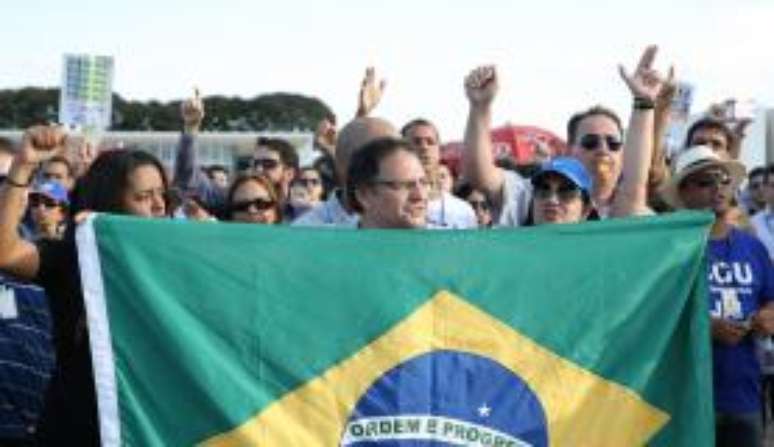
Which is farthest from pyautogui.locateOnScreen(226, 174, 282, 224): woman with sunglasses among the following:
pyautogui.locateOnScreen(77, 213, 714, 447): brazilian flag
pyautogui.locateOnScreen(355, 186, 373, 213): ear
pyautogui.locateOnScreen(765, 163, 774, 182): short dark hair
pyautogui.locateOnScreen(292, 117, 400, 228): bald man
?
pyautogui.locateOnScreen(765, 163, 774, 182): short dark hair

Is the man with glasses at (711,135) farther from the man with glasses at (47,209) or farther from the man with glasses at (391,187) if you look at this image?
the man with glasses at (47,209)

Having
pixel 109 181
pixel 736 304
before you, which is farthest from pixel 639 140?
pixel 109 181

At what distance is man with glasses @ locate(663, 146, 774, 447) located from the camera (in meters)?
5.07

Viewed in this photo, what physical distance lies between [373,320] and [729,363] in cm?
179

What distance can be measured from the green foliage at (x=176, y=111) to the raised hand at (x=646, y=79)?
49.1m

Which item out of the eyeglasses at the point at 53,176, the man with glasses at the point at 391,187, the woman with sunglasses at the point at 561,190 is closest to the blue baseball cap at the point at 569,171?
the woman with sunglasses at the point at 561,190

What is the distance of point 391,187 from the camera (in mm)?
4262

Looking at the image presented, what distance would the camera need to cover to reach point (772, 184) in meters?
10.3

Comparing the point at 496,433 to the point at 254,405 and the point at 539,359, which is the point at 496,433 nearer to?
the point at 539,359

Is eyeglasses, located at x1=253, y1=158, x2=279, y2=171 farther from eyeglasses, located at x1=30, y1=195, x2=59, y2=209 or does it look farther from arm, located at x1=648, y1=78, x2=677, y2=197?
arm, located at x1=648, y1=78, x2=677, y2=197

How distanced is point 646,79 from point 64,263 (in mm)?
2692

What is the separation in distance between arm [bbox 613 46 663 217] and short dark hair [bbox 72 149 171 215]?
6.45 feet

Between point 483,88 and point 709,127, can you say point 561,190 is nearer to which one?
point 483,88

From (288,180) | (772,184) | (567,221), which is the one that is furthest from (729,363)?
(772,184)
